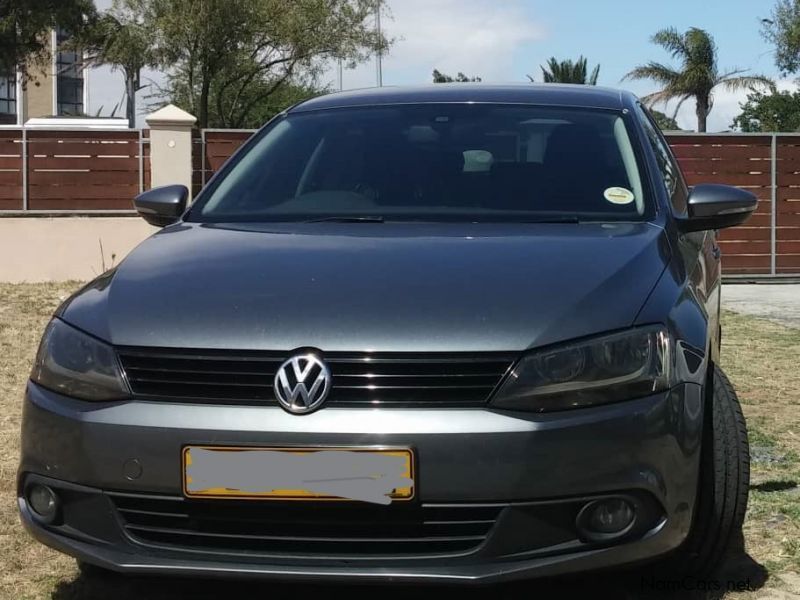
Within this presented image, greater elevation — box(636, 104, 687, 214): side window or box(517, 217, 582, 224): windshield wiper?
box(636, 104, 687, 214): side window

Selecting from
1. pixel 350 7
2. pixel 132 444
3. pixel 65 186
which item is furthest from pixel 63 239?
pixel 350 7

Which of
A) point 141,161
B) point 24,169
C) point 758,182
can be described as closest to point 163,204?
point 141,161

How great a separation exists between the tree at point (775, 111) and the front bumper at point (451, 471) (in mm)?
41397

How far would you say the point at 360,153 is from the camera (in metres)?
3.93

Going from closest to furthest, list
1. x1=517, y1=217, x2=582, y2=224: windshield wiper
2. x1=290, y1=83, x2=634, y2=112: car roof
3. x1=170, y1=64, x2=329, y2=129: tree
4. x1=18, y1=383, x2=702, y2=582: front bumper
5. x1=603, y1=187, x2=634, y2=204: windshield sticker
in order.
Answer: x1=18, y1=383, x2=702, y2=582: front bumper
x1=517, y1=217, x2=582, y2=224: windshield wiper
x1=603, y1=187, x2=634, y2=204: windshield sticker
x1=290, y1=83, x2=634, y2=112: car roof
x1=170, y1=64, x2=329, y2=129: tree

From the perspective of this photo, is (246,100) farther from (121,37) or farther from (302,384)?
(302,384)

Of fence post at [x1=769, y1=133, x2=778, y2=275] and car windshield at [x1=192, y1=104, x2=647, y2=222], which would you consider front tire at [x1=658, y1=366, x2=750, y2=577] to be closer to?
car windshield at [x1=192, y1=104, x2=647, y2=222]

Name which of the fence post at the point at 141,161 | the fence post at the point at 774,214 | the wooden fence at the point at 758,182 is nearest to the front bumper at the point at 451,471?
the wooden fence at the point at 758,182

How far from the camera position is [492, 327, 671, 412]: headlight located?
100 inches

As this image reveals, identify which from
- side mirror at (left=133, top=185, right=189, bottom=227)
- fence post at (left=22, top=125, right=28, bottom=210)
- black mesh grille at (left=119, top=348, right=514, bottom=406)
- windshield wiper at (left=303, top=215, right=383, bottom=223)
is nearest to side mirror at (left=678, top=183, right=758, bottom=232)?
windshield wiper at (left=303, top=215, right=383, bottom=223)

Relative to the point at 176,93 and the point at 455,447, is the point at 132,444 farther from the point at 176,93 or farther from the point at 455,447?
the point at 176,93

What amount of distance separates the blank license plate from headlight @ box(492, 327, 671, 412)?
0.28 m

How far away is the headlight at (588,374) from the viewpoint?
8.35 ft

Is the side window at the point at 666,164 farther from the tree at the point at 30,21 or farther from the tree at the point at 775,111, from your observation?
the tree at the point at 775,111
